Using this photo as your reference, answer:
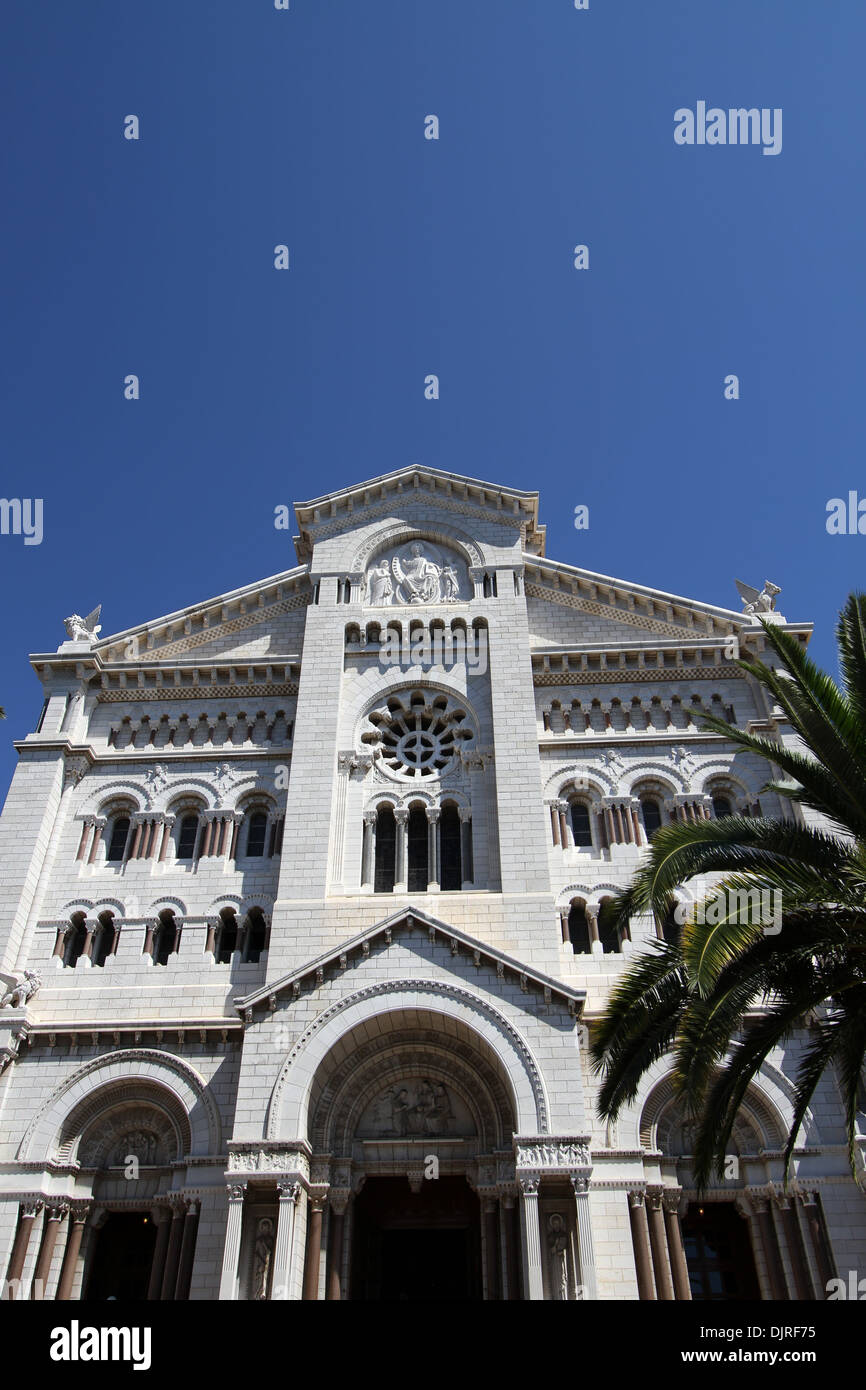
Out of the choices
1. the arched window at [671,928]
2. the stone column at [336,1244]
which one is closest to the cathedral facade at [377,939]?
the stone column at [336,1244]

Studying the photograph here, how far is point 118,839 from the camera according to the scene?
27.3 metres

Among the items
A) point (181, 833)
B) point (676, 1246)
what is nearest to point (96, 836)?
point (181, 833)

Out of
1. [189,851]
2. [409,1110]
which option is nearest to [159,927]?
[189,851]

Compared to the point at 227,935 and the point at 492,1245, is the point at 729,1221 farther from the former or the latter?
the point at 227,935

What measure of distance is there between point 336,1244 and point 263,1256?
6.01ft

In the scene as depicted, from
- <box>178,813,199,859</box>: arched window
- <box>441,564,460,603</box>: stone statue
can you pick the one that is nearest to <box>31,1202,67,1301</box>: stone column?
<box>178,813,199,859</box>: arched window

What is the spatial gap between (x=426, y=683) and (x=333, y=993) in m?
9.88

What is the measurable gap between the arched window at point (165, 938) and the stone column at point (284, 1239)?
7228mm

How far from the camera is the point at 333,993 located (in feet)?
71.1

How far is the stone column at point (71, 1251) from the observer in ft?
68.5

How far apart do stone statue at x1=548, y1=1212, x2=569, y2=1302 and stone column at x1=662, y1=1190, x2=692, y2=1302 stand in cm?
253

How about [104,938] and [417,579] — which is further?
[417,579]
